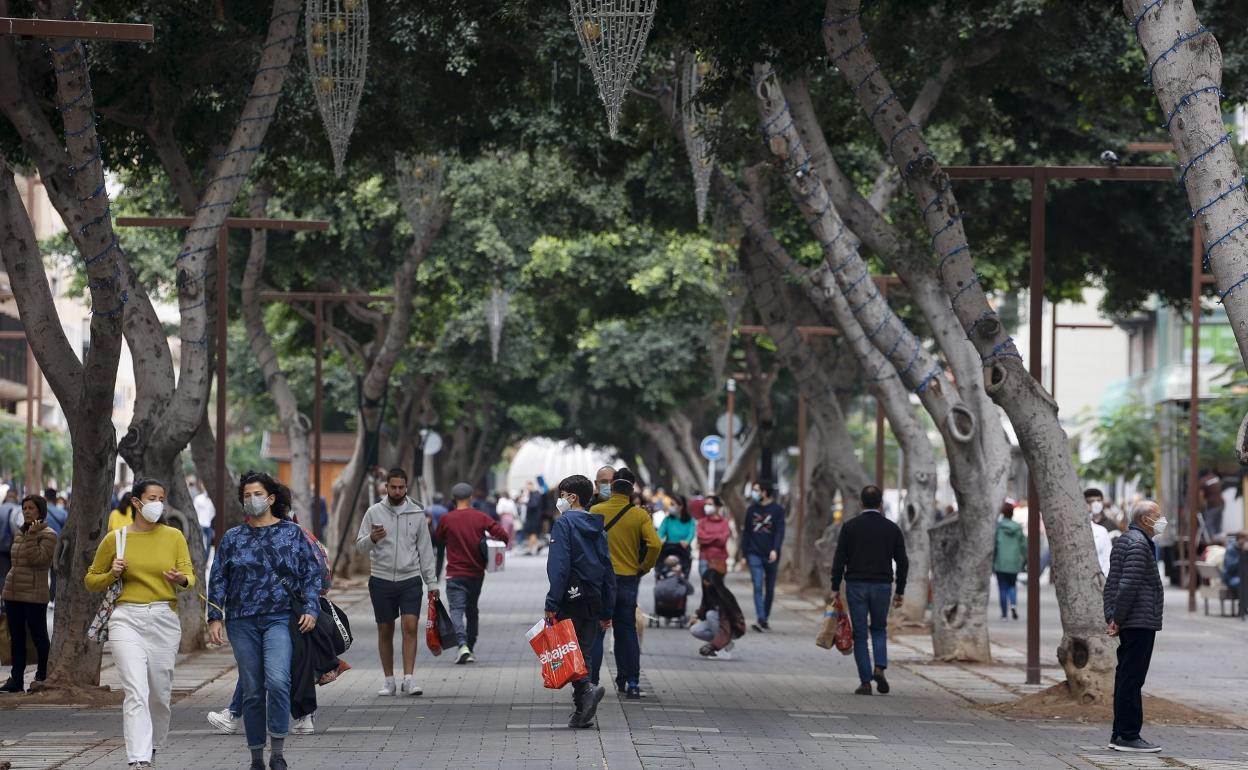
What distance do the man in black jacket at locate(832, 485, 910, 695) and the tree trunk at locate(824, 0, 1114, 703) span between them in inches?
51.4

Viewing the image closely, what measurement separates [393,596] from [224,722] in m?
2.98

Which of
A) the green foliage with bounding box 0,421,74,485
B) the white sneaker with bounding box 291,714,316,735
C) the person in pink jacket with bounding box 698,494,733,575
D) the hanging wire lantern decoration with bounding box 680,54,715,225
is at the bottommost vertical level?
the white sneaker with bounding box 291,714,316,735

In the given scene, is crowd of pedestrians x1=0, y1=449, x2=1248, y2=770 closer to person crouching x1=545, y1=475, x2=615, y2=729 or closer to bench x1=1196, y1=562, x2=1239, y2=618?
person crouching x1=545, y1=475, x2=615, y2=729

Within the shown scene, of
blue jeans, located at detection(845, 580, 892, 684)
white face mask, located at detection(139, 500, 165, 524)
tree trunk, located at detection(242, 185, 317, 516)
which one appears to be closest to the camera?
white face mask, located at detection(139, 500, 165, 524)

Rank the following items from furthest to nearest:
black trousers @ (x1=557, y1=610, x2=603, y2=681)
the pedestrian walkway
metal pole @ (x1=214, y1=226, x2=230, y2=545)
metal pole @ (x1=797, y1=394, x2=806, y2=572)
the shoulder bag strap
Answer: metal pole @ (x1=797, y1=394, x2=806, y2=572) → metal pole @ (x1=214, y1=226, x2=230, y2=545) → the shoulder bag strap → black trousers @ (x1=557, y1=610, x2=603, y2=681) → the pedestrian walkway

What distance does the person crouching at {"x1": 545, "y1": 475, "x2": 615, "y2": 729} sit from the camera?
541 inches

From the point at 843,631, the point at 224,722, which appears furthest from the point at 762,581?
the point at 224,722

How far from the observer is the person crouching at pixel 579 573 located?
1375cm

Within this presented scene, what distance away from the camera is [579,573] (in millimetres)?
13961

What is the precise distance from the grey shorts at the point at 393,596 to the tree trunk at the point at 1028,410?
14.7ft

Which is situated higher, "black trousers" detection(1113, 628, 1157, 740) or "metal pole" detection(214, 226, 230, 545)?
"metal pole" detection(214, 226, 230, 545)

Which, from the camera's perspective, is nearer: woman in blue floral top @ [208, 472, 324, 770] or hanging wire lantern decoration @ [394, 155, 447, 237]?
woman in blue floral top @ [208, 472, 324, 770]

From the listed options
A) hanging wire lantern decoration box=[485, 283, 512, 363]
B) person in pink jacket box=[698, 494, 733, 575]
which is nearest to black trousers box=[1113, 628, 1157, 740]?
person in pink jacket box=[698, 494, 733, 575]

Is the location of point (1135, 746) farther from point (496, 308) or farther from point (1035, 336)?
point (496, 308)
